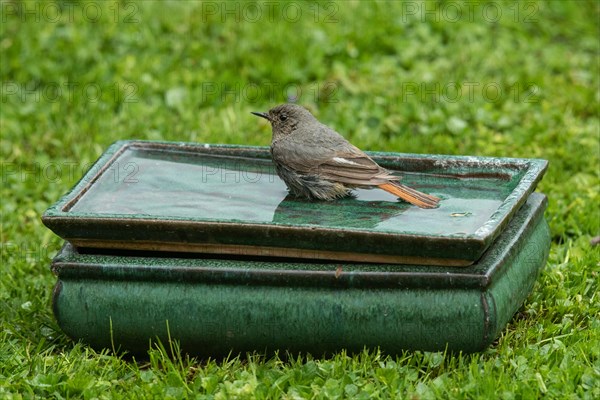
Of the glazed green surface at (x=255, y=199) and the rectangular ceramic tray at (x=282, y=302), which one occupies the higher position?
the glazed green surface at (x=255, y=199)

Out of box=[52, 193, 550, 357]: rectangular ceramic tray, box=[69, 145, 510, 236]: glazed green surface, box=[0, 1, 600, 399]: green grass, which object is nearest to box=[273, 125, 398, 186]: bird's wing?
box=[69, 145, 510, 236]: glazed green surface

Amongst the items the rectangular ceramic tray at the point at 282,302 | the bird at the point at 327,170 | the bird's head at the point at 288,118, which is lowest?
the rectangular ceramic tray at the point at 282,302

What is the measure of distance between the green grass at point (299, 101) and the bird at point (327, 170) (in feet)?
2.57

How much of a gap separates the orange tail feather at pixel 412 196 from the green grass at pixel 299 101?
0.67 meters

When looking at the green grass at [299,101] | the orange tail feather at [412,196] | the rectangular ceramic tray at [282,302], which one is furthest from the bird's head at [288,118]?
the green grass at [299,101]

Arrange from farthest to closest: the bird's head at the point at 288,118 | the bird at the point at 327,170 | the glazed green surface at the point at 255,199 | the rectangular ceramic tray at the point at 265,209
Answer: the bird's head at the point at 288,118, the bird at the point at 327,170, the glazed green surface at the point at 255,199, the rectangular ceramic tray at the point at 265,209

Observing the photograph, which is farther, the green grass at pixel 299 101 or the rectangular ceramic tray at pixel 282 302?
the green grass at pixel 299 101

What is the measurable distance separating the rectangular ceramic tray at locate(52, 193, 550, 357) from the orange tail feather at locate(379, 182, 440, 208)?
1.11 ft

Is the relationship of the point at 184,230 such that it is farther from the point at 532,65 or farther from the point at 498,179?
the point at 532,65

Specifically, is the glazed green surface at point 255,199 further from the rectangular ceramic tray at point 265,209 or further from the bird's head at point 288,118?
the bird's head at point 288,118

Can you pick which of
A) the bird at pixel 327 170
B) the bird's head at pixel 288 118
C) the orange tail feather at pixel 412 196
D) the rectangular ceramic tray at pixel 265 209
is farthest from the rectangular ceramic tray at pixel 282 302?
the bird's head at pixel 288 118

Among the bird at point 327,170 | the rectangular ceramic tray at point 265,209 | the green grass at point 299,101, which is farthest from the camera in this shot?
the bird at point 327,170

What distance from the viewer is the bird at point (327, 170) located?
4.48 metres

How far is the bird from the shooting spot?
4.48 m
